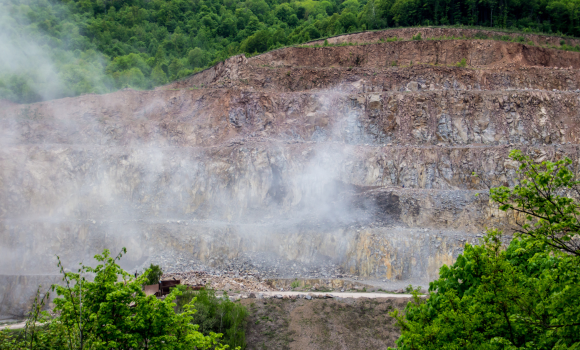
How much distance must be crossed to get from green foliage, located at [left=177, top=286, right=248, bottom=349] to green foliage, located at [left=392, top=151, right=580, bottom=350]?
44.0 ft

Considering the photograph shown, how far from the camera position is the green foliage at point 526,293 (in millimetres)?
7215

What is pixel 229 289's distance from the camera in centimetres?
2753

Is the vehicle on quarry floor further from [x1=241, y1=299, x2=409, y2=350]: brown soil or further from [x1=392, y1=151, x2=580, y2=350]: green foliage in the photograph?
[x1=392, y1=151, x2=580, y2=350]: green foliage

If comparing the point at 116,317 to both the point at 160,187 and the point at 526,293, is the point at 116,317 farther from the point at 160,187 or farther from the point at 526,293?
the point at 160,187

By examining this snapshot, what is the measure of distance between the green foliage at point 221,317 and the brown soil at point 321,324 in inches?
31.6

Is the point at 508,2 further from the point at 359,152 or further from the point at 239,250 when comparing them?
the point at 239,250

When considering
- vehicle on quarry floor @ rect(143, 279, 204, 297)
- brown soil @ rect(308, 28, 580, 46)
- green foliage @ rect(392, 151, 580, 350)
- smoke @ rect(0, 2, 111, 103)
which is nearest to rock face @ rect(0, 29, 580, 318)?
smoke @ rect(0, 2, 111, 103)

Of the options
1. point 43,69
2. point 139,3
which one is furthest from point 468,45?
point 139,3

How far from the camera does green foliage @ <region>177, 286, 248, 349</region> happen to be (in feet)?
70.6

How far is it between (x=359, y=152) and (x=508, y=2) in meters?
41.9

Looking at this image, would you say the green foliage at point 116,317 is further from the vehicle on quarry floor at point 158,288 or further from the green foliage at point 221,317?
the vehicle on quarry floor at point 158,288

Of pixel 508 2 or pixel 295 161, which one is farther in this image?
pixel 508 2

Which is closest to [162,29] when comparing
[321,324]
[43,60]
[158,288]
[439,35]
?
[43,60]

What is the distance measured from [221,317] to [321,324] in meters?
5.14
